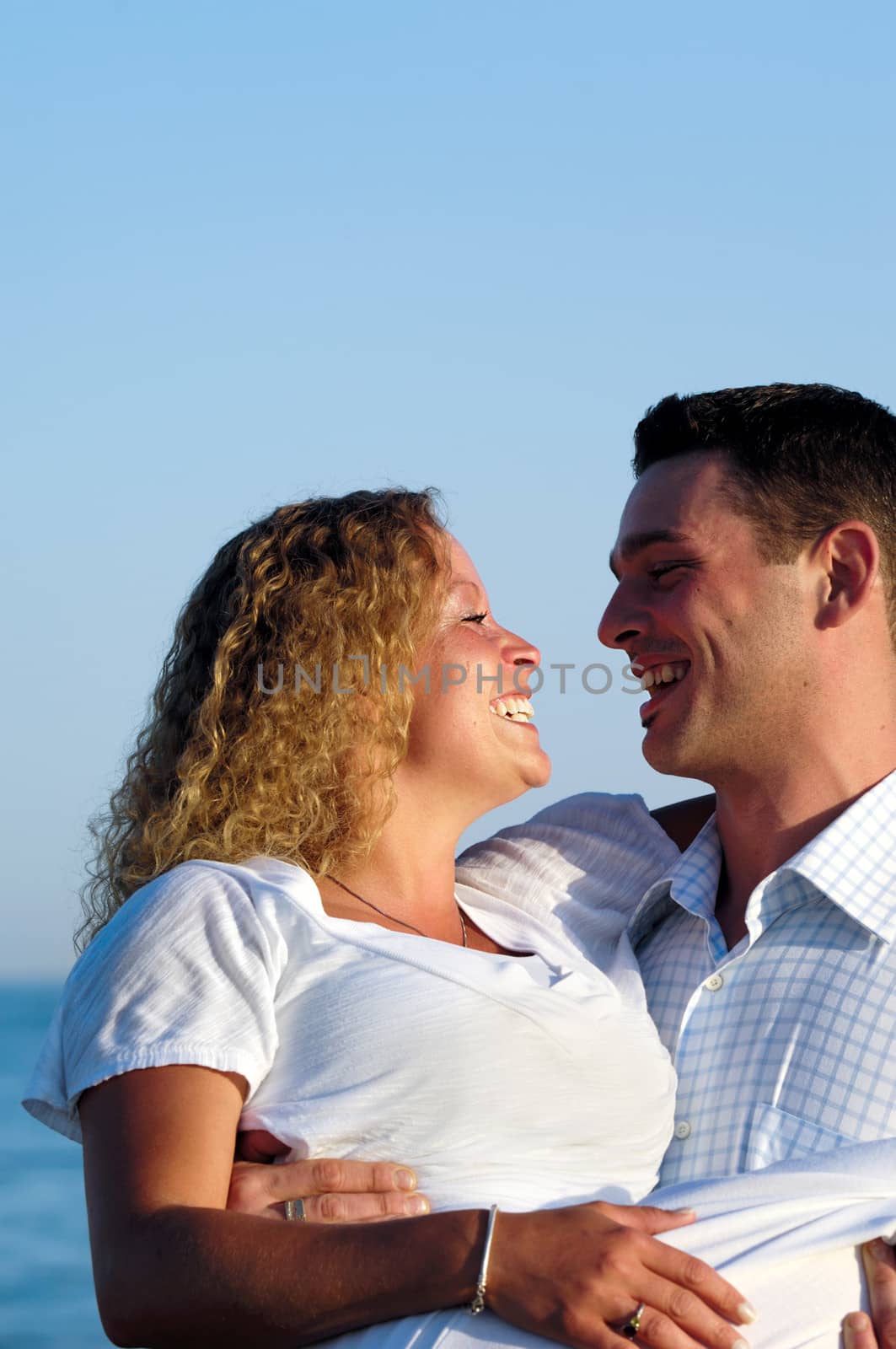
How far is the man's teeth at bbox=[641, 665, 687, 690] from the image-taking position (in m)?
3.50

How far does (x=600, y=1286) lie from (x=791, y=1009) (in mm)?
901

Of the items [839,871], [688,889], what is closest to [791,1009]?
[839,871]

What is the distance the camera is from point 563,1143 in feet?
8.74

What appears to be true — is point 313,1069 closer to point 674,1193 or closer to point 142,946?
point 142,946

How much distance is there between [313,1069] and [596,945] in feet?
2.98

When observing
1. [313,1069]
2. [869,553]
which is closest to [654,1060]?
[313,1069]

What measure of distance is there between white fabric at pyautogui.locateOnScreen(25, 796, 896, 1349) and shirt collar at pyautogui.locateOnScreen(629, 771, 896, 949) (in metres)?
0.47

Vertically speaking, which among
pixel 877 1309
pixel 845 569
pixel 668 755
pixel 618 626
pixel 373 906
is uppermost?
pixel 845 569

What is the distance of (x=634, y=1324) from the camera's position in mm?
2174

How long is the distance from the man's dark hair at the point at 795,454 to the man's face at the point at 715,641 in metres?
0.07

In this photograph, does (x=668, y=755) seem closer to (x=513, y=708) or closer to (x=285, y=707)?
(x=513, y=708)

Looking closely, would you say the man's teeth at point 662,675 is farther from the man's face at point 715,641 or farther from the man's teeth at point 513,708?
the man's teeth at point 513,708

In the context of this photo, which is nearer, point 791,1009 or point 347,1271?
point 347,1271

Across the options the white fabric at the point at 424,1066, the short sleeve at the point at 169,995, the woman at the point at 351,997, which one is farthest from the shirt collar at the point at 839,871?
the short sleeve at the point at 169,995
